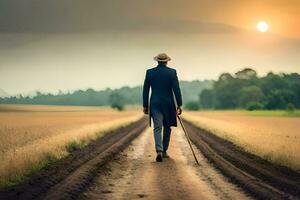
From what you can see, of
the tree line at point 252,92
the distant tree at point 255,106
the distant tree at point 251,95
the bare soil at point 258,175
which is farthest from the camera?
the distant tree at point 251,95

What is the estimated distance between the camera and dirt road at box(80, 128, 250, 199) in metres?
8.93

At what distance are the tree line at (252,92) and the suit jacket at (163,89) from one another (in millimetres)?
81152

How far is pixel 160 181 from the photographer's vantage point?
10422mm

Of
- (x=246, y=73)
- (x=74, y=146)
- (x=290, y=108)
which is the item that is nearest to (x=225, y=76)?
(x=246, y=73)

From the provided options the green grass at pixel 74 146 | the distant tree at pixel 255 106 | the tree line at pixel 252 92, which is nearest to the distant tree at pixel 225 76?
the tree line at pixel 252 92

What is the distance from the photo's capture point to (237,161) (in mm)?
14523

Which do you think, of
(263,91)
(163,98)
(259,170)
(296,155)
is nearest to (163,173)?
(259,170)

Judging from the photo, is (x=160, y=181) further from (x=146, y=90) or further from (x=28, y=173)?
(x=146, y=90)

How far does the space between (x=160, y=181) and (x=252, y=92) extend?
369 feet

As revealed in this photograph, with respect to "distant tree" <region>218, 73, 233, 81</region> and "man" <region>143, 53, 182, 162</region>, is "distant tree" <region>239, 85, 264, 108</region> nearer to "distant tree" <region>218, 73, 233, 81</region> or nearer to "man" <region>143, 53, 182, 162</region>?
"distant tree" <region>218, 73, 233, 81</region>

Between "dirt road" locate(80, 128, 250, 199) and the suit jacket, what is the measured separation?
1283 millimetres

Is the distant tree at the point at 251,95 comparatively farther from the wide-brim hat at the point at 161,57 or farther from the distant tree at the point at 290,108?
the wide-brim hat at the point at 161,57

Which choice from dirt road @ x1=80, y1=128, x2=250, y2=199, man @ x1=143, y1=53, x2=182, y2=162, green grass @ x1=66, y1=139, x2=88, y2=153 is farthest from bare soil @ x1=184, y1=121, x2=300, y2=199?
green grass @ x1=66, y1=139, x2=88, y2=153

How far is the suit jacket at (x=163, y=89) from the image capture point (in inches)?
571
